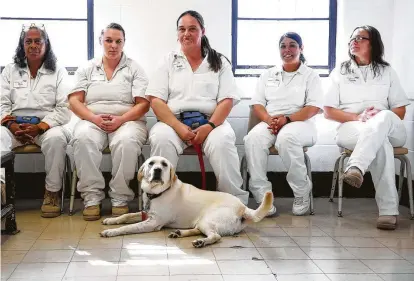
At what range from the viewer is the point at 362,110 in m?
3.99

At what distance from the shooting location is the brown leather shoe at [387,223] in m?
3.41

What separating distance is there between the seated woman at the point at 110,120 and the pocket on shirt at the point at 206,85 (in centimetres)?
39

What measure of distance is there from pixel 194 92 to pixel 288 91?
0.73 m

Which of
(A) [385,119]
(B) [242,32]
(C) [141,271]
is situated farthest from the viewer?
(B) [242,32]

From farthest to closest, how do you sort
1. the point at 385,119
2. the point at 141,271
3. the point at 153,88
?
the point at 153,88 < the point at 385,119 < the point at 141,271

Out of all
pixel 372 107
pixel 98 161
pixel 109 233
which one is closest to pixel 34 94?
pixel 98 161

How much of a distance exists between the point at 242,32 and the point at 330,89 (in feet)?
3.22

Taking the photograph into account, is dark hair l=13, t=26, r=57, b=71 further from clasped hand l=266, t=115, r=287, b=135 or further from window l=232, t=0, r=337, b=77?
clasped hand l=266, t=115, r=287, b=135

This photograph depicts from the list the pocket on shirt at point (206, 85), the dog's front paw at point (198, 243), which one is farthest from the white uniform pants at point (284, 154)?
the dog's front paw at point (198, 243)

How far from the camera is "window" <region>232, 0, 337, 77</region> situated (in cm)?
460

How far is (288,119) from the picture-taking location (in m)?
4.00

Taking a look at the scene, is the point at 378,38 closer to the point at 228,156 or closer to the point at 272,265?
the point at 228,156

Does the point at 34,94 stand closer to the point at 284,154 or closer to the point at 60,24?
the point at 60,24

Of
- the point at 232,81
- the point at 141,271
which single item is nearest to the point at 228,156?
the point at 232,81
